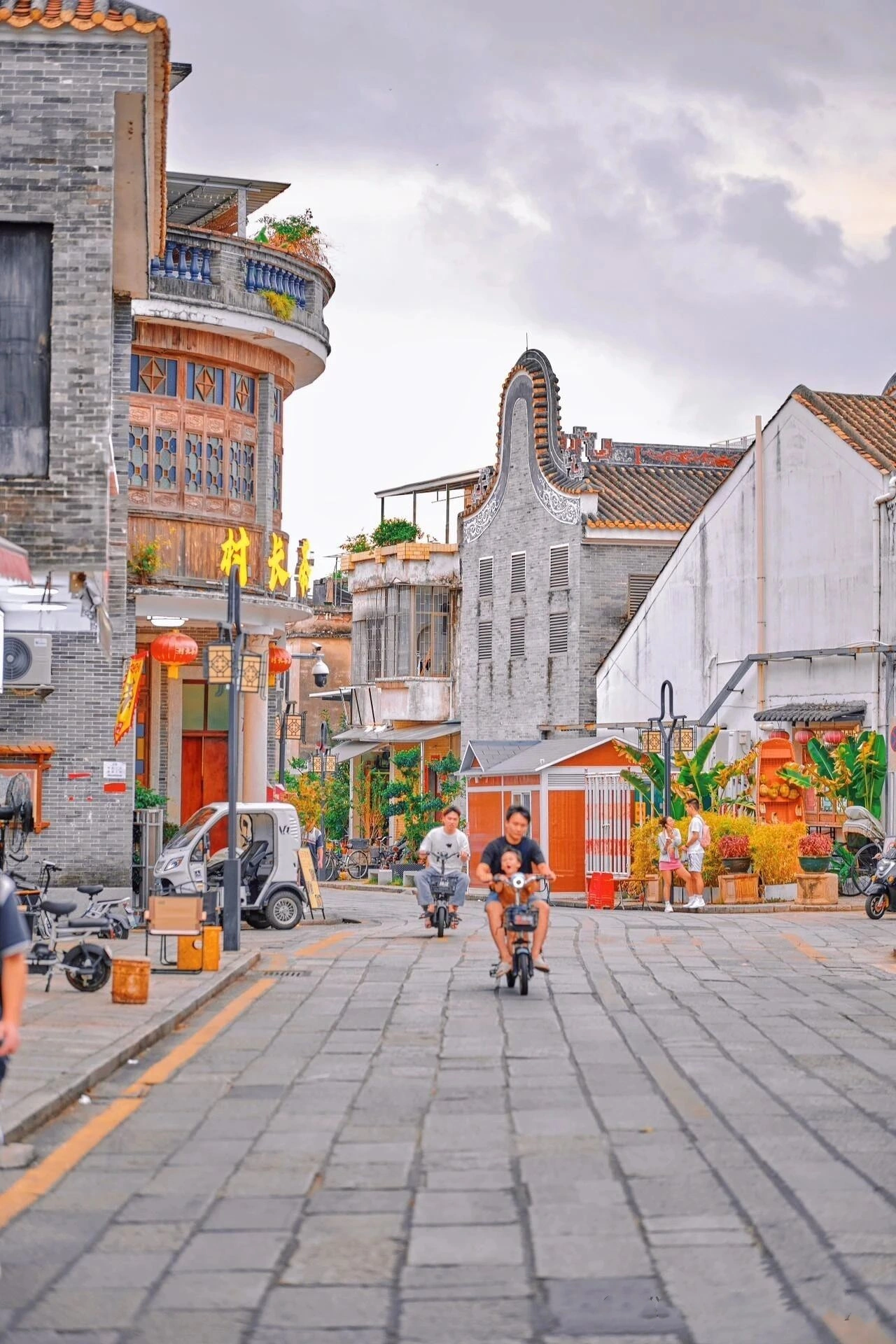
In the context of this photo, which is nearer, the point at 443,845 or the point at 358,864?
the point at 443,845

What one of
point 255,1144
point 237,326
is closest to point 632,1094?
point 255,1144

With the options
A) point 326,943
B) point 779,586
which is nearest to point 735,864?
point 779,586

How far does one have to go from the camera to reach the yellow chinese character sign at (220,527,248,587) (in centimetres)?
3067

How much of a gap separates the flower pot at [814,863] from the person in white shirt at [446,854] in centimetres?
946

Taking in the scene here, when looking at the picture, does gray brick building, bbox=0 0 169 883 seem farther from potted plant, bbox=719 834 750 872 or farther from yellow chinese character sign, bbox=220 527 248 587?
potted plant, bbox=719 834 750 872

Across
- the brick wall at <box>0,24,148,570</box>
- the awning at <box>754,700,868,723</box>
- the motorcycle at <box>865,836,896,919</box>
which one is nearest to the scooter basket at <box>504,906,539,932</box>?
the brick wall at <box>0,24,148,570</box>

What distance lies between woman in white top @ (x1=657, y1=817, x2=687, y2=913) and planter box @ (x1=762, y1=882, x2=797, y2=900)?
1712 mm

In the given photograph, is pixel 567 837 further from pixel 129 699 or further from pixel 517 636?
pixel 129 699

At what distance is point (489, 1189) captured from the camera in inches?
311

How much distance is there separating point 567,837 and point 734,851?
7248 millimetres

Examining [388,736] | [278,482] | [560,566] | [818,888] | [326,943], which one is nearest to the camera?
[326,943]

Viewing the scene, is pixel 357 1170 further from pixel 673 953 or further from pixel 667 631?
pixel 667 631

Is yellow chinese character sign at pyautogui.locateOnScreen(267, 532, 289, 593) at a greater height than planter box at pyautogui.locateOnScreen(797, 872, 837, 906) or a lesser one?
greater

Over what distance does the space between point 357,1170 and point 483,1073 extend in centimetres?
314
